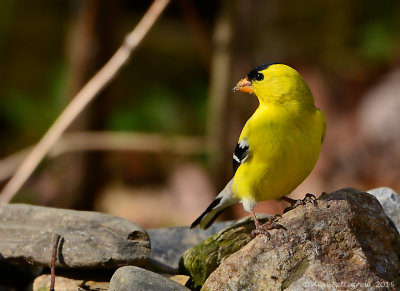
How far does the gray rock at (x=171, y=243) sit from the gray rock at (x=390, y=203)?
0.94 meters

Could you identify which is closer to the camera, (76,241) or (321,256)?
(321,256)

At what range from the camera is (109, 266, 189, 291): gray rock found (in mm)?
2605

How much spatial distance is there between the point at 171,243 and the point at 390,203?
1170 mm

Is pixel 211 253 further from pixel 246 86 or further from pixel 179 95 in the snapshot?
pixel 179 95

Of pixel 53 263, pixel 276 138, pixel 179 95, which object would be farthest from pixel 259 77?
pixel 179 95

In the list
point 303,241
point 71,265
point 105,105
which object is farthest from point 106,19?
point 303,241

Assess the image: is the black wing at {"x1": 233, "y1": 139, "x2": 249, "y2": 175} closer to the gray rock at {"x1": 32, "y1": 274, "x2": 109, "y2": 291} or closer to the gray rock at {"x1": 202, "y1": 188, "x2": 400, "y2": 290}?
the gray rock at {"x1": 202, "y1": 188, "x2": 400, "y2": 290}

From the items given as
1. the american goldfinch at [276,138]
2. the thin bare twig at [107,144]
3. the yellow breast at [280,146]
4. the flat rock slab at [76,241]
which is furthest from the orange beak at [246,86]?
the thin bare twig at [107,144]

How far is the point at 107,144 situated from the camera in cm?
539

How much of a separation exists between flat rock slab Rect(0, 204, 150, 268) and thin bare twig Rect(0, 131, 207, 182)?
1799 millimetres

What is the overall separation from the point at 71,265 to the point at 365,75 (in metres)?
5.65

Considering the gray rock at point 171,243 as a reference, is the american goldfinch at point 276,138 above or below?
above

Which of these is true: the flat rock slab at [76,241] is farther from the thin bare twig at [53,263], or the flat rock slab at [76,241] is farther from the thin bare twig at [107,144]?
the thin bare twig at [107,144]

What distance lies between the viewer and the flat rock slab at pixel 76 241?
294 centimetres
